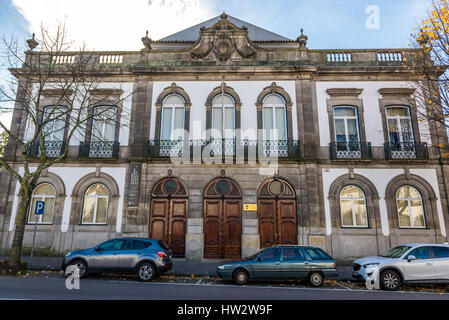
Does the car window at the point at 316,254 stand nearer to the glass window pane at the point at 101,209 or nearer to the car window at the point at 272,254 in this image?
the car window at the point at 272,254

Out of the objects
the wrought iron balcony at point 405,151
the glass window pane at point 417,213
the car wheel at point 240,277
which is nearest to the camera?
the car wheel at point 240,277

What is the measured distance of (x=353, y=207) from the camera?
14.7 metres

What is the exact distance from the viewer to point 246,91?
16.1 meters

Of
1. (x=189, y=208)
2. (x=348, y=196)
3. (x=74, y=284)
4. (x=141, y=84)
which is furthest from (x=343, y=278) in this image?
(x=141, y=84)

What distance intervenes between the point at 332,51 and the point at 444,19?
5896 mm

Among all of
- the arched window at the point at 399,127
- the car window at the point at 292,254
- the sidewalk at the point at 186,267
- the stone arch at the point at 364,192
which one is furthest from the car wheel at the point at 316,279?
the arched window at the point at 399,127

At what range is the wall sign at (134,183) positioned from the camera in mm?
14578

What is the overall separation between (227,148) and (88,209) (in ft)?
26.1

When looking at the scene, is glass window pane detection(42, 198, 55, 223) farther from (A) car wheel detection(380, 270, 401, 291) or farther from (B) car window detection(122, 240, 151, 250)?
(A) car wheel detection(380, 270, 401, 291)

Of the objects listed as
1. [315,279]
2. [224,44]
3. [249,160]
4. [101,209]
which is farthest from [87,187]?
[315,279]

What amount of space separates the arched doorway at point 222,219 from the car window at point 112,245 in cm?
483

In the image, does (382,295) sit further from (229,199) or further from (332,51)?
(332,51)

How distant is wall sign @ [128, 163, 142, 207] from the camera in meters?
14.6

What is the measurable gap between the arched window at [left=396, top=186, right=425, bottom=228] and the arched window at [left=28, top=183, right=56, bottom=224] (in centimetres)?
1796
